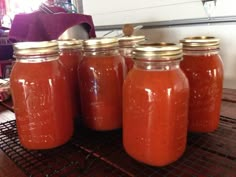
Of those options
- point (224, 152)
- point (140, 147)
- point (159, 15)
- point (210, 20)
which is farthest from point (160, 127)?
point (159, 15)

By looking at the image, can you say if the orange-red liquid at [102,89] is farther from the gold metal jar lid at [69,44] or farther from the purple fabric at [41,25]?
the purple fabric at [41,25]

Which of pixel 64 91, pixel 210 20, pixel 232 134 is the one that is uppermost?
pixel 210 20

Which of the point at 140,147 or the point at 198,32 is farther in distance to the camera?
the point at 198,32

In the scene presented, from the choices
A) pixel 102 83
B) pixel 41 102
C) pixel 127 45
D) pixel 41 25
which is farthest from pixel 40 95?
pixel 41 25

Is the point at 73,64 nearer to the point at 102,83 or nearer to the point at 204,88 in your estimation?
the point at 102,83

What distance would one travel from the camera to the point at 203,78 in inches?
17.9

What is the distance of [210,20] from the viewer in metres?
0.86

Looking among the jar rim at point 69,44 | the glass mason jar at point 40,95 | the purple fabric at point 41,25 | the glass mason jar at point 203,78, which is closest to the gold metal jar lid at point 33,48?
the glass mason jar at point 40,95

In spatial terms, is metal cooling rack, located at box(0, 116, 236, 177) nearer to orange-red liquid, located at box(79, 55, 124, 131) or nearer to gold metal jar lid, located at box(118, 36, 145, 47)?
orange-red liquid, located at box(79, 55, 124, 131)

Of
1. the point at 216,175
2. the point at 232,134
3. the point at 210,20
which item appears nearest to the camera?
A: the point at 216,175

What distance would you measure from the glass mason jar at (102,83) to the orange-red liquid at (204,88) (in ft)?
0.46

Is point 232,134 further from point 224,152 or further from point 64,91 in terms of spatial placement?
point 64,91

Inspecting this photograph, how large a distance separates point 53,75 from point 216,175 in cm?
32

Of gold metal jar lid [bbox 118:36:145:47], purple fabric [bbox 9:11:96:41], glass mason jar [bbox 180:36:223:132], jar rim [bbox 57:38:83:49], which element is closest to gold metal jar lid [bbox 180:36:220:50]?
glass mason jar [bbox 180:36:223:132]
